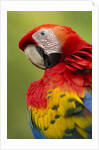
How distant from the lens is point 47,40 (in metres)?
0.85

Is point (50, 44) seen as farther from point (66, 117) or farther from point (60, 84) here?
point (66, 117)

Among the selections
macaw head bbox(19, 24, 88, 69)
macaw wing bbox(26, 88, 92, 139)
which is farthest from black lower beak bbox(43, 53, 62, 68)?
macaw wing bbox(26, 88, 92, 139)

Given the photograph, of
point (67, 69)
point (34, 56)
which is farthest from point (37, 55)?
point (67, 69)

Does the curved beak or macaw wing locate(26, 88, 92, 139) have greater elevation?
the curved beak

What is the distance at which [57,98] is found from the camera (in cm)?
70

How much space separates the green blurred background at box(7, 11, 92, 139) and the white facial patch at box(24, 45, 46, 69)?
0.15 ft

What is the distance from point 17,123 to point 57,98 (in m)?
0.30

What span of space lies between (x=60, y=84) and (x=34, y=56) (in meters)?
0.20

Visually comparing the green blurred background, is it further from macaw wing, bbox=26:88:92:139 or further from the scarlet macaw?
macaw wing, bbox=26:88:92:139

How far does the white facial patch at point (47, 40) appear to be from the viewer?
2.73 ft

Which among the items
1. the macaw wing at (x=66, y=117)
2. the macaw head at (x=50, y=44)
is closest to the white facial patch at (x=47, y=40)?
the macaw head at (x=50, y=44)

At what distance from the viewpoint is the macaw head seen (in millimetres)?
824

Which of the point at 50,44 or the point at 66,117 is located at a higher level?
the point at 50,44

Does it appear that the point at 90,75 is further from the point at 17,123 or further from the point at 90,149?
the point at 17,123
